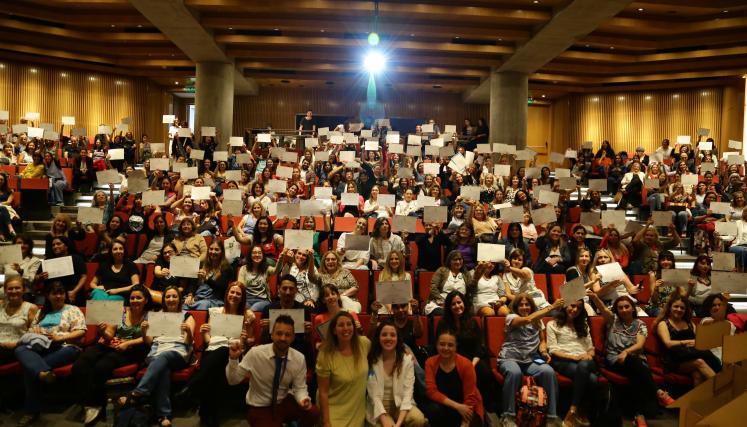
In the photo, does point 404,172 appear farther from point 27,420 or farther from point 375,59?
point 27,420

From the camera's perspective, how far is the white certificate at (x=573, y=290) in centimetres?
474

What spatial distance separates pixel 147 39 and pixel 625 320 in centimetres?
1100

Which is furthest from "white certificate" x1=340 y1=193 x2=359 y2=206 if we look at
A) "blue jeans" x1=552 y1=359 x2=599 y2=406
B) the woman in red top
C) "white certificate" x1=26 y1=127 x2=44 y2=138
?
"white certificate" x1=26 y1=127 x2=44 y2=138

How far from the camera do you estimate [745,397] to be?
9.75 feet

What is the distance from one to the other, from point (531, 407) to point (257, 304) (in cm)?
238

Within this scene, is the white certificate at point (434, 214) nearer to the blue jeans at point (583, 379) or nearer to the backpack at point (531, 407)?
the blue jeans at point (583, 379)

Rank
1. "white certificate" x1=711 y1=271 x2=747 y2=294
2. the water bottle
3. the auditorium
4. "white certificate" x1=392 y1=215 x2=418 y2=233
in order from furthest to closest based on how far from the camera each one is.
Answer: "white certificate" x1=392 y1=215 x2=418 y2=233
"white certificate" x1=711 y1=271 x2=747 y2=294
the water bottle
the auditorium

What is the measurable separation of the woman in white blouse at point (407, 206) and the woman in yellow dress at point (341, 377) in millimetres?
4706

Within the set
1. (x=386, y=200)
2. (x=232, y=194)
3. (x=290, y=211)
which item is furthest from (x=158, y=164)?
(x=386, y=200)

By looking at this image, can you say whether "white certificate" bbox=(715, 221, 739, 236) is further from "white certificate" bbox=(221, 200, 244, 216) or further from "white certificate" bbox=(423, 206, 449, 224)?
"white certificate" bbox=(221, 200, 244, 216)

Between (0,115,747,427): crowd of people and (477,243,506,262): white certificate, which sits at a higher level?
(477,243,506,262): white certificate

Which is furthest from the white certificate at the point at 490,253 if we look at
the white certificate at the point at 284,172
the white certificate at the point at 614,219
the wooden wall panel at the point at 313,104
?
the wooden wall panel at the point at 313,104

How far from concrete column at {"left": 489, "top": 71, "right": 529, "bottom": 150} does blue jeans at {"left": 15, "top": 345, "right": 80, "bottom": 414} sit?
10.5 meters

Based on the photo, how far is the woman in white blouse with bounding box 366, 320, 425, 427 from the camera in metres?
3.94
